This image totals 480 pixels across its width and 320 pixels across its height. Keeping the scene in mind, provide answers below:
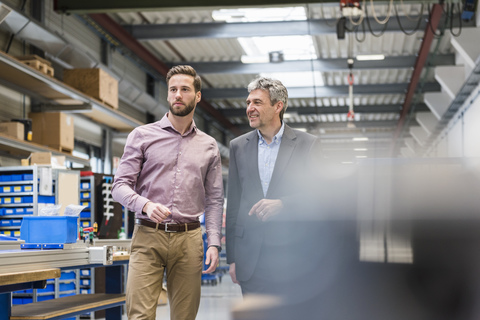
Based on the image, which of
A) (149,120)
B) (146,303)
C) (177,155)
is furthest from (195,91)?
(149,120)

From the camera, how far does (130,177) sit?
7.97ft

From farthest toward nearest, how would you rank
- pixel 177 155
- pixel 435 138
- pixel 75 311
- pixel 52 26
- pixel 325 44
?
pixel 435 138, pixel 325 44, pixel 52 26, pixel 75 311, pixel 177 155

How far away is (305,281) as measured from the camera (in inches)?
37.3

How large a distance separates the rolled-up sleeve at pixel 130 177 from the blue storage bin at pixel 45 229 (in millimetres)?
1117

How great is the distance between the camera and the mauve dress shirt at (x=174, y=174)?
2.45 meters

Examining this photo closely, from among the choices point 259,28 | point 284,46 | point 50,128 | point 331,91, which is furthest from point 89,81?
point 331,91

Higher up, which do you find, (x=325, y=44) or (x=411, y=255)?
(x=325, y=44)

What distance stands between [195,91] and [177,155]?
0.96 ft

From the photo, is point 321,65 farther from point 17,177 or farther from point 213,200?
point 213,200

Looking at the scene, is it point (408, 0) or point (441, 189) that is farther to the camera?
point (408, 0)

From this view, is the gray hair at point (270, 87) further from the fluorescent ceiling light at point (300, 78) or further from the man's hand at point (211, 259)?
the fluorescent ceiling light at point (300, 78)

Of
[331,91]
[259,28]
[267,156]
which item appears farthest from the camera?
[331,91]

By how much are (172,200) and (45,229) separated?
1303 millimetres

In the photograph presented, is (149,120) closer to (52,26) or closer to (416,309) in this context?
(52,26)
